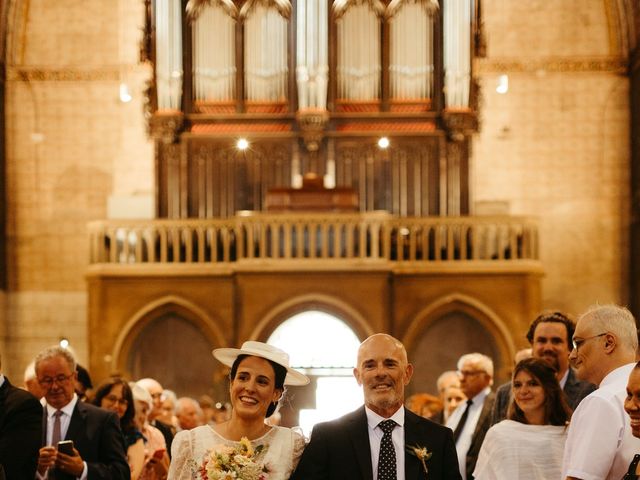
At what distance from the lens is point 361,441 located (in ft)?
15.6

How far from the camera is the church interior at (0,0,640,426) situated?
15.7 meters

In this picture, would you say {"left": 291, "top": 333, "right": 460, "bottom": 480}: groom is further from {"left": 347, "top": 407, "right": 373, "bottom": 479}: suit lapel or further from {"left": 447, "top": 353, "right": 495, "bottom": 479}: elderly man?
{"left": 447, "top": 353, "right": 495, "bottom": 479}: elderly man

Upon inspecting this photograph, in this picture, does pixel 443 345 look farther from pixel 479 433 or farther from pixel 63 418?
pixel 63 418

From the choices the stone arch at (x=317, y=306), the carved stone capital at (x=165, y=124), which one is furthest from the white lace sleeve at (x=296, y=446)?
the carved stone capital at (x=165, y=124)

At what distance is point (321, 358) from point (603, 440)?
1172cm

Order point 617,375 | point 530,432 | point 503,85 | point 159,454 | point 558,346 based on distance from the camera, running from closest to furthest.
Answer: point 617,375
point 530,432
point 558,346
point 159,454
point 503,85

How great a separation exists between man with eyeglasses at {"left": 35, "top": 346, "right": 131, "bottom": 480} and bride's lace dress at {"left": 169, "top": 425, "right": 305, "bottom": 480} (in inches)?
60.0

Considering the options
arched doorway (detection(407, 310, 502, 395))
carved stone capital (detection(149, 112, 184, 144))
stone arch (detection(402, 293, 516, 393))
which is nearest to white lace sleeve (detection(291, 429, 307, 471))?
stone arch (detection(402, 293, 516, 393))

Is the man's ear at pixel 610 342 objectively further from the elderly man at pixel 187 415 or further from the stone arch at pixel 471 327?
the stone arch at pixel 471 327

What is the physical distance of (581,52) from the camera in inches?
708

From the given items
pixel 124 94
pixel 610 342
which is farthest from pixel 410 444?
pixel 124 94

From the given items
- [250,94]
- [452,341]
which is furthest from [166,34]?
[452,341]

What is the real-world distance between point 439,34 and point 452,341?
4.40 meters

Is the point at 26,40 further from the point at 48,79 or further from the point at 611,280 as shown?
the point at 611,280
